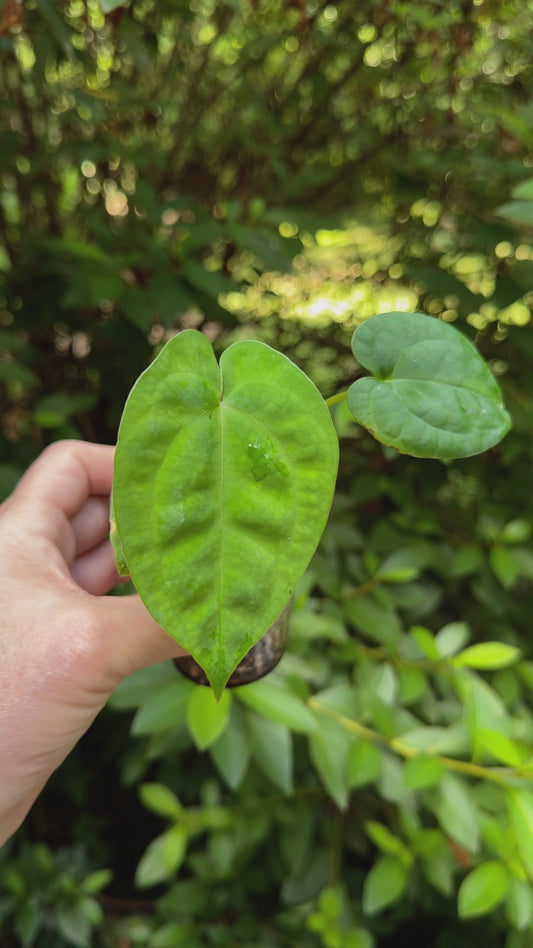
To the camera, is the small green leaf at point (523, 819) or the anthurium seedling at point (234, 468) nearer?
the anthurium seedling at point (234, 468)

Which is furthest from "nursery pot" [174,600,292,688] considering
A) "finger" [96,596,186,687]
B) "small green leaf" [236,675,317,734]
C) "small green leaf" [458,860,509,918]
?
"small green leaf" [458,860,509,918]

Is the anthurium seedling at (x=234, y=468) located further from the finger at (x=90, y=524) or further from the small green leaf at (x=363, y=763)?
the small green leaf at (x=363, y=763)

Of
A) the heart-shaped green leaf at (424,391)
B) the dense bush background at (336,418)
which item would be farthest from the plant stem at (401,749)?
the heart-shaped green leaf at (424,391)

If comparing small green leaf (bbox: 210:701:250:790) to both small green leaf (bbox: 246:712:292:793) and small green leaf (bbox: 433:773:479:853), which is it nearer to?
small green leaf (bbox: 246:712:292:793)

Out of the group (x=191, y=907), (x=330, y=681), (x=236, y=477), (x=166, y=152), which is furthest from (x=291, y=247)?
(x=191, y=907)

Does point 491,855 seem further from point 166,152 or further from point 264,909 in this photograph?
point 166,152
